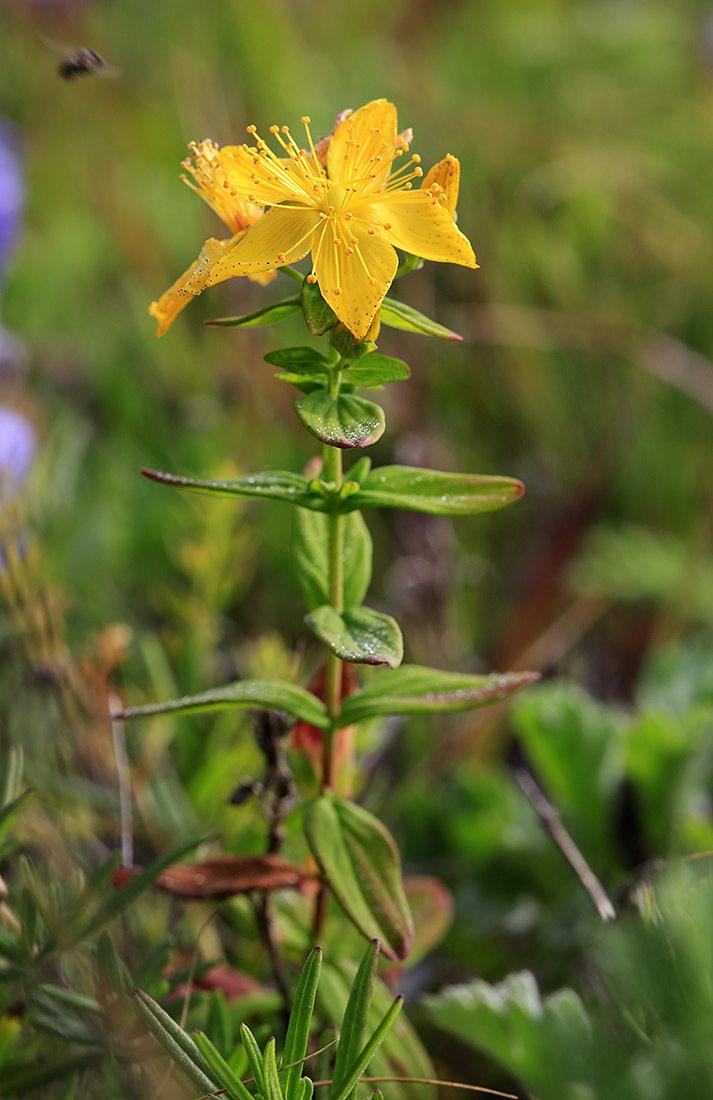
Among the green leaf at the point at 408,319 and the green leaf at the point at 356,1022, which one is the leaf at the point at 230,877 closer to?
the green leaf at the point at 356,1022

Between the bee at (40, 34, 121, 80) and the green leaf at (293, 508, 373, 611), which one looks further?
the bee at (40, 34, 121, 80)

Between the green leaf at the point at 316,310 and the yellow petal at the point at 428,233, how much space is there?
0.03 metres

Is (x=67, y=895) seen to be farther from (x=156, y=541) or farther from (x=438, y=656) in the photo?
(x=156, y=541)

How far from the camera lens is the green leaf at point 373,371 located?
16.1 inches

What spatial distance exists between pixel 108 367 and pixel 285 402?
0.78 ft

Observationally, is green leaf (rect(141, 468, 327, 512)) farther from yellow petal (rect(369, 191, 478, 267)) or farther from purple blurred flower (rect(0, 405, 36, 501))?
purple blurred flower (rect(0, 405, 36, 501))

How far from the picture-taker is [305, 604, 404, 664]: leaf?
373 millimetres

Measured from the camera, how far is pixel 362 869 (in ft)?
1.44

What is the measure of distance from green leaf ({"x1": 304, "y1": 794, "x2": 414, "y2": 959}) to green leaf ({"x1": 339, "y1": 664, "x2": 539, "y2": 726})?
49mm

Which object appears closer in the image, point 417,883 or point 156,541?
point 417,883

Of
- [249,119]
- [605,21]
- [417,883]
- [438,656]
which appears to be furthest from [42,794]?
[605,21]

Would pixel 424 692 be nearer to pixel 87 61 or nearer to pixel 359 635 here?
pixel 359 635

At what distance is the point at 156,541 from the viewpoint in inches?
39.2

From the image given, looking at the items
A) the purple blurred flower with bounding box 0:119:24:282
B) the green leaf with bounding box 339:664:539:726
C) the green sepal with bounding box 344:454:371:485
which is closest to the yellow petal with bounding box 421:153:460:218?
the green sepal with bounding box 344:454:371:485
